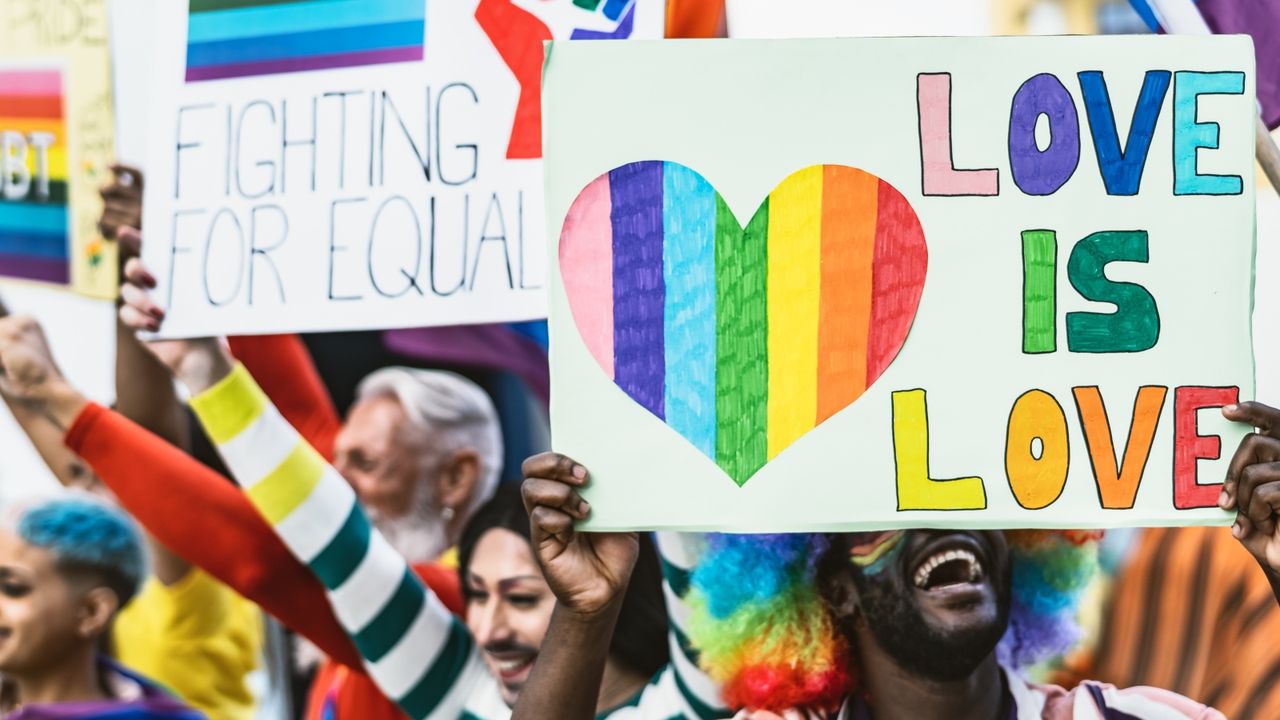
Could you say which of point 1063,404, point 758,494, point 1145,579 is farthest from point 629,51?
point 1145,579

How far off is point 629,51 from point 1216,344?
0.73m

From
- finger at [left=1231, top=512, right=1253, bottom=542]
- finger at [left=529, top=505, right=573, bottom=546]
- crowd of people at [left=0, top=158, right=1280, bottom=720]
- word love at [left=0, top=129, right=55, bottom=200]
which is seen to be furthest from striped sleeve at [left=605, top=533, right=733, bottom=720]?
word love at [left=0, top=129, right=55, bottom=200]

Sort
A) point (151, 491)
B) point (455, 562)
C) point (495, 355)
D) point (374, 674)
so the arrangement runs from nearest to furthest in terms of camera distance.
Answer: point (374, 674)
point (151, 491)
point (455, 562)
point (495, 355)

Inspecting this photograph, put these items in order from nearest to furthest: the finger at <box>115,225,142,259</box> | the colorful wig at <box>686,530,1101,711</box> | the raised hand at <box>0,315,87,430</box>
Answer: the colorful wig at <box>686,530,1101,711</box>
the finger at <box>115,225,142,259</box>
the raised hand at <box>0,315,87,430</box>

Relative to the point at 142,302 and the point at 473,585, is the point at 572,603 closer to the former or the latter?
the point at 473,585

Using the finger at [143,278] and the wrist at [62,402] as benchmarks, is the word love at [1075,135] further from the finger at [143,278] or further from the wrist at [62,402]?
the wrist at [62,402]

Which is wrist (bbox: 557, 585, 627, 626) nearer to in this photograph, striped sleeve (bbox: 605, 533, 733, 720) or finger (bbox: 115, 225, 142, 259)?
striped sleeve (bbox: 605, 533, 733, 720)

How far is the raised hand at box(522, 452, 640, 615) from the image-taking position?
1593 mm

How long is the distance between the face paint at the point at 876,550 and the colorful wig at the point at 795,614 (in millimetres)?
95

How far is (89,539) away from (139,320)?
2.77 feet

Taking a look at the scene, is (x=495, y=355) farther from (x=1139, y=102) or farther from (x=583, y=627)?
(x=1139, y=102)

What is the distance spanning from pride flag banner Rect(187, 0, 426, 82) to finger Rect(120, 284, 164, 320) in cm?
36

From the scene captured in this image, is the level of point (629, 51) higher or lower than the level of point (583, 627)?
higher

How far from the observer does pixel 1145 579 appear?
2.88m
